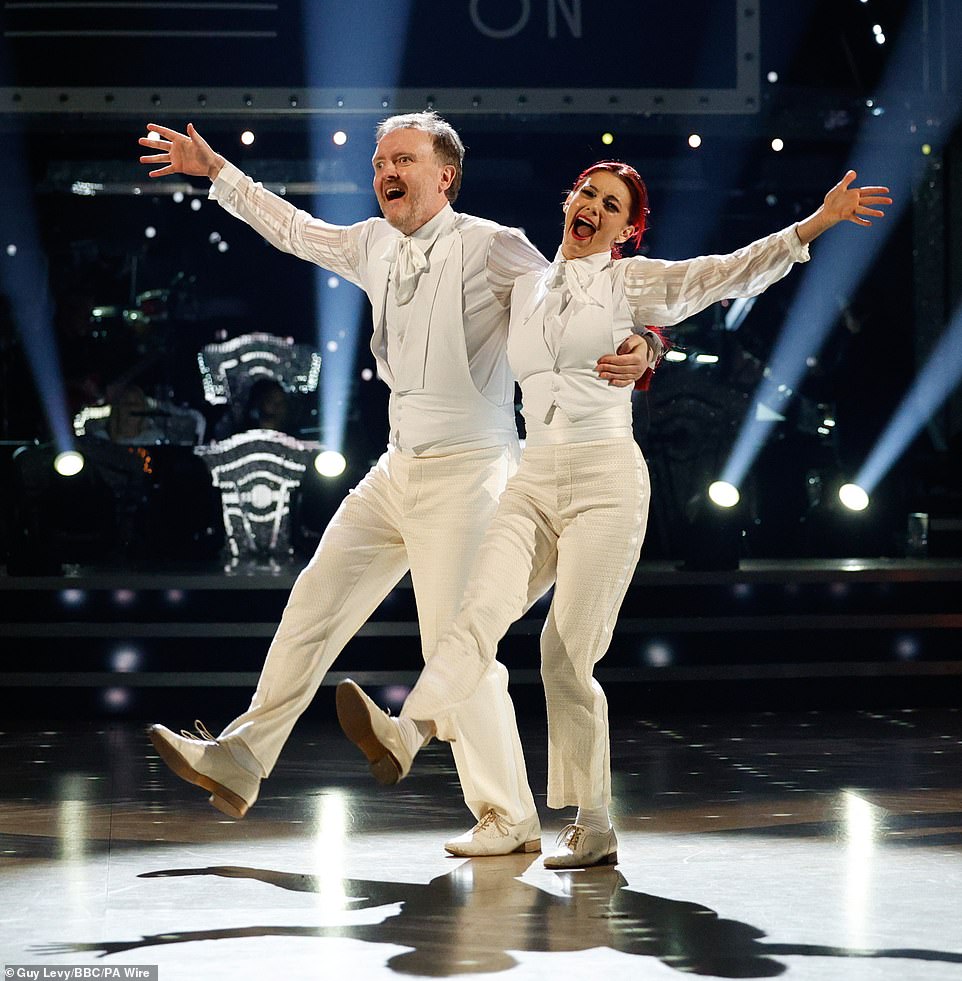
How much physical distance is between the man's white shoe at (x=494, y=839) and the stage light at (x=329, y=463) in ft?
14.3

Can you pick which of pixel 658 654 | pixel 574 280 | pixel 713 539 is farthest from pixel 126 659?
pixel 574 280

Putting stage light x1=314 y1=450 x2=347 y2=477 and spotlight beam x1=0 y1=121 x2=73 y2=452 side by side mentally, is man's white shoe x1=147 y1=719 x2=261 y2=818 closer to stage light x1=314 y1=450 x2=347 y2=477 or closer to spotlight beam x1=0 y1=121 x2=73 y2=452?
stage light x1=314 y1=450 x2=347 y2=477

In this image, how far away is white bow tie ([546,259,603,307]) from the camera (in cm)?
338

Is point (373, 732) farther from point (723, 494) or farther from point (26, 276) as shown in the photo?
point (26, 276)

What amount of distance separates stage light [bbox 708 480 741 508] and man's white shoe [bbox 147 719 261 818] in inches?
139

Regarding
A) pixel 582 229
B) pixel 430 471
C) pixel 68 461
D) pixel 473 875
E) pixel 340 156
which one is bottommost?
pixel 473 875

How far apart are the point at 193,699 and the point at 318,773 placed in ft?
4.84

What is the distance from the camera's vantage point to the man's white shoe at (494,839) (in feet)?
11.6

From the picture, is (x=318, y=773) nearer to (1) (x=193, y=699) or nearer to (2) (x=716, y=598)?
(1) (x=193, y=699)

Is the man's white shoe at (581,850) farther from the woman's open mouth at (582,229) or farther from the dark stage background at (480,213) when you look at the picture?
the dark stage background at (480,213)

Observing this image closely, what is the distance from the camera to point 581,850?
340 centimetres

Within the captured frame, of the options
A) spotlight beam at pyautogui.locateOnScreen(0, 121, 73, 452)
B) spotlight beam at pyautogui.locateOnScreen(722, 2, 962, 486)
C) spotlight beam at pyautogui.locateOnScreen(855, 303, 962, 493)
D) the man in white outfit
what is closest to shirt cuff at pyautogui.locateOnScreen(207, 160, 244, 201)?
the man in white outfit

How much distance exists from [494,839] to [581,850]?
23 centimetres

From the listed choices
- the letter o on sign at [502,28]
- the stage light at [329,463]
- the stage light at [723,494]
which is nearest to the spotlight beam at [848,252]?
the stage light at [723,494]
